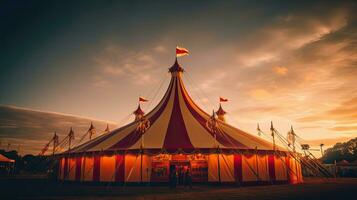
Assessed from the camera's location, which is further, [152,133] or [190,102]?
[190,102]

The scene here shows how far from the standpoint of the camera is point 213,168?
14.3 metres

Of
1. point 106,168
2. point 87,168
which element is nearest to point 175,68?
point 106,168

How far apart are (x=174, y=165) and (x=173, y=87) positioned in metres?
5.74

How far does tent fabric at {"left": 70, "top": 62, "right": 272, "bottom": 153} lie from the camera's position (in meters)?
13.6

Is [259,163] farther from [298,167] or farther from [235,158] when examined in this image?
[298,167]

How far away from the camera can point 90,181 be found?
1510cm

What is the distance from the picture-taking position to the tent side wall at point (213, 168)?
13.9m

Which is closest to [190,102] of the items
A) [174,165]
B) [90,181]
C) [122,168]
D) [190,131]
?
[190,131]

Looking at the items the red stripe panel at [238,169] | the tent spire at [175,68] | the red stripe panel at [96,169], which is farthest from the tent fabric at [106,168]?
the tent spire at [175,68]

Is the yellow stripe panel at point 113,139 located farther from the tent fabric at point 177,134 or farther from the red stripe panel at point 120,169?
the red stripe panel at point 120,169

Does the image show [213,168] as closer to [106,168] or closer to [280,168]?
Result: [280,168]

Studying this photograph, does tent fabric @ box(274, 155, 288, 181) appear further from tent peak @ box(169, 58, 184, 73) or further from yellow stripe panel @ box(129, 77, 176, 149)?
tent peak @ box(169, 58, 184, 73)

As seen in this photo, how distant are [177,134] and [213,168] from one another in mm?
2691

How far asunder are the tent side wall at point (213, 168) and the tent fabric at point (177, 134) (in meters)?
0.63
